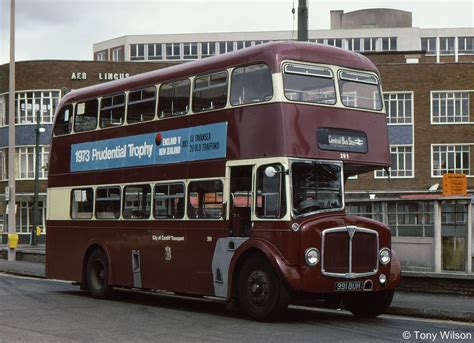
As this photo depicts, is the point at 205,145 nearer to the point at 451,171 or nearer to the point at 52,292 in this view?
the point at 52,292

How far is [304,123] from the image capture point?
12.8m

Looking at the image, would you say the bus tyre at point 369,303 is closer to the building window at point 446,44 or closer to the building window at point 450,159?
the building window at point 450,159

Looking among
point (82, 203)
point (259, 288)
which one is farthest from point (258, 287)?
point (82, 203)

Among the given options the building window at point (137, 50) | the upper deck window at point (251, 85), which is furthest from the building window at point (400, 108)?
the building window at point (137, 50)

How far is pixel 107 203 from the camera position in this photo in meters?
16.8

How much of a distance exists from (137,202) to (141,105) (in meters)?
1.92

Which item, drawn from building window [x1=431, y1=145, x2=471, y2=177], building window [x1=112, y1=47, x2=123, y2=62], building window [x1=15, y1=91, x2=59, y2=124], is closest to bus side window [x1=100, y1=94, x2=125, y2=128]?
building window [x1=431, y1=145, x2=471, y2=177]

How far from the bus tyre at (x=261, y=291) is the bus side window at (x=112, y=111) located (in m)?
5.10

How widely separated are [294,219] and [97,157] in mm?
6238

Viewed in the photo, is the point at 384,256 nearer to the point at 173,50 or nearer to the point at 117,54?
the point at 173,50

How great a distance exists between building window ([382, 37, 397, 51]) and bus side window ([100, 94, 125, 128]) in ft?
242

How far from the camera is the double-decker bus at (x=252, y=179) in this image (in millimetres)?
12469

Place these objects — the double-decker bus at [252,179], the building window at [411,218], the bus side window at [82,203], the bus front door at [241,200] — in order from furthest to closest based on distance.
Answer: the building window at [411,218]
the bus side window at [82,203]
the bus front door at [241,200]
the double-decker bus at [252,179]

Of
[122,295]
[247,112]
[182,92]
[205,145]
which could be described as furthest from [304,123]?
[122,295]
